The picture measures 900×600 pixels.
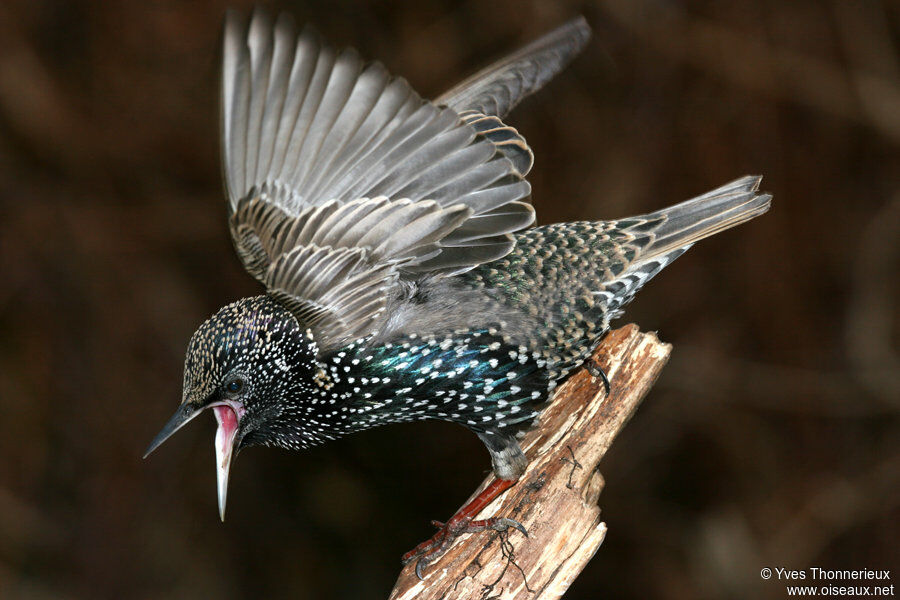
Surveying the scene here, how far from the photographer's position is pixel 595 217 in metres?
4.93

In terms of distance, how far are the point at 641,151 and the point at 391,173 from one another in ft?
9.15

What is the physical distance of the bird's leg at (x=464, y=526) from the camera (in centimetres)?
287

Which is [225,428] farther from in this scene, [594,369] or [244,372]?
[594,369]

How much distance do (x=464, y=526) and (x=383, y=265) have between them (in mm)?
921

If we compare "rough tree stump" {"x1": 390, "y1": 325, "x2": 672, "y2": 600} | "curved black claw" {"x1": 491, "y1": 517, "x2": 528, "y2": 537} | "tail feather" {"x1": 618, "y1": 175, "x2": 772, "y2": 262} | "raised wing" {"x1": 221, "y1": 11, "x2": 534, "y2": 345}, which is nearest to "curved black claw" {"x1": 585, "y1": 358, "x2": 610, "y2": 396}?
"rough tree stump" {"x1": 390, "y1": 325, "x2": 672, "y2": 600}

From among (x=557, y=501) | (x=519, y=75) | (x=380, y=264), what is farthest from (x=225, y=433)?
(x=519, y=75)

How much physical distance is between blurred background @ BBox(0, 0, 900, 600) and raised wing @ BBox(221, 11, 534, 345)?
2.32 meters

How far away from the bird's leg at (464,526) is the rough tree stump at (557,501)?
2 cm

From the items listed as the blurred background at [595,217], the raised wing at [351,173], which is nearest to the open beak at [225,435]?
the raised wing at [351,173]

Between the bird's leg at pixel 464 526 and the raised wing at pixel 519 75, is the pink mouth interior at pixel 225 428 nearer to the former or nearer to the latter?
the bird's leg at pixel 464 526

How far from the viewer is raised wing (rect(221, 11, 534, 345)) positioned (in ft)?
8.08

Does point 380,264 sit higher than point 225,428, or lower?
higher

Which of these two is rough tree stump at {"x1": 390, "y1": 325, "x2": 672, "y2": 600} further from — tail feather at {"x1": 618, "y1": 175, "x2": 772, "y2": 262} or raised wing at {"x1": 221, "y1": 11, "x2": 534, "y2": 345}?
raised wing at {"x1": 221, "y1": 11, "x2": 534, "y2": 345}

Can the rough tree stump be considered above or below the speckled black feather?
below
